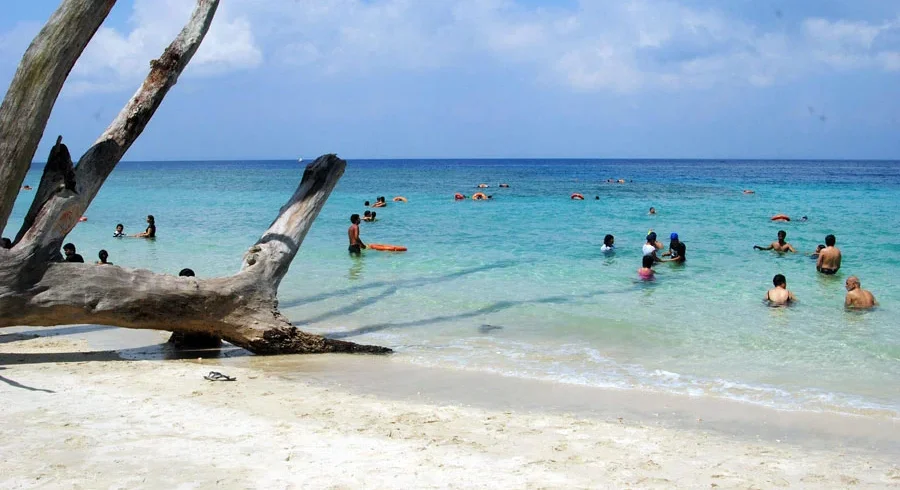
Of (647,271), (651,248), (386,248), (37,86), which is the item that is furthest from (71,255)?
(651,248)

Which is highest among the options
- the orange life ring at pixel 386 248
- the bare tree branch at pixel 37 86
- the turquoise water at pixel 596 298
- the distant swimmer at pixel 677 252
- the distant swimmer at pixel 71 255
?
the bare tree branch at pixel 37 86

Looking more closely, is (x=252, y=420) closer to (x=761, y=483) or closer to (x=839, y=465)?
(x=761, y=483)

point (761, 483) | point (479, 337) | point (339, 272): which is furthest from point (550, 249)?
point (761, 483)

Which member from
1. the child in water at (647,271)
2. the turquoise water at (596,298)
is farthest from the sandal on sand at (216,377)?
the child in water at (647,271)

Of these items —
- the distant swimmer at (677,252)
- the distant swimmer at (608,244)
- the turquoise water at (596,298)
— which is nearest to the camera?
the turquoise water at (596,298)

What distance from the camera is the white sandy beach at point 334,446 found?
4.45m

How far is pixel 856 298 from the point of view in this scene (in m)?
11.0

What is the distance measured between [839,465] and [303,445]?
354 cm

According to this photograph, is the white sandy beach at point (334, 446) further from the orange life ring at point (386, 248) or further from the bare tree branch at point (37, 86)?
the orange life ring at point (386, 248)

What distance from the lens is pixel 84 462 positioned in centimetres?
453

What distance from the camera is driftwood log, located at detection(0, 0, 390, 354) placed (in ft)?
20.9

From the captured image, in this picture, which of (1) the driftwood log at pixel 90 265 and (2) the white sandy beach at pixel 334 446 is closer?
(2) the white sandy beach at pixel 334 446

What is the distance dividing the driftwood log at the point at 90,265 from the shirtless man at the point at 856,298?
7.32m

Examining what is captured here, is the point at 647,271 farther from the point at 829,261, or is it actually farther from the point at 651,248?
the point at 829,261
